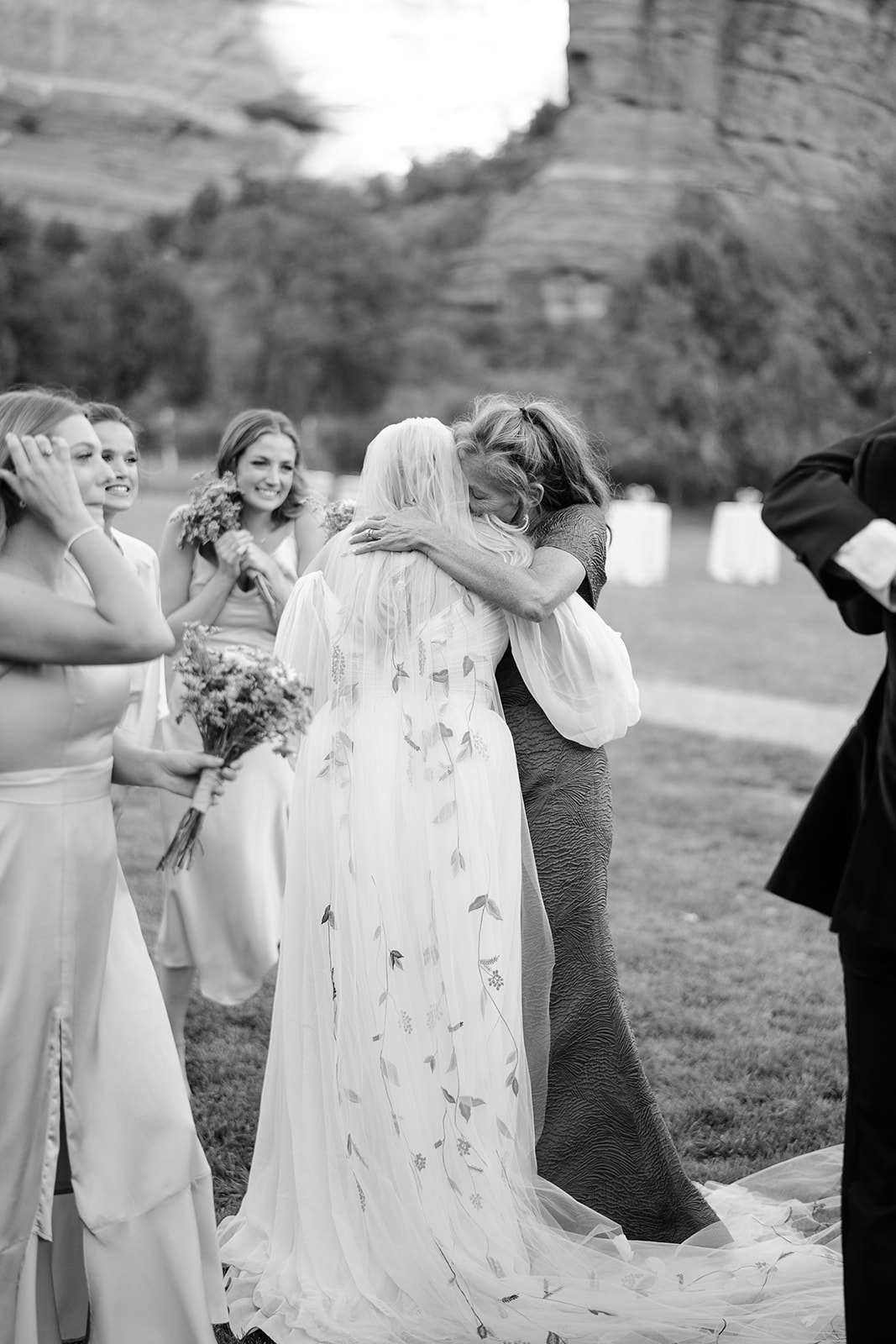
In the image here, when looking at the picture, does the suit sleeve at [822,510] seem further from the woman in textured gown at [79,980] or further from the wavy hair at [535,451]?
the woman in textured gown at [79,980]

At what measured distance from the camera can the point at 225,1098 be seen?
488 centimetres

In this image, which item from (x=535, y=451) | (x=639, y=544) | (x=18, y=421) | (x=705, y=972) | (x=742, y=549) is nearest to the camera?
(x=18, y=421)

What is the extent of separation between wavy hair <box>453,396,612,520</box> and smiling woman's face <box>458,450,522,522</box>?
12 mm

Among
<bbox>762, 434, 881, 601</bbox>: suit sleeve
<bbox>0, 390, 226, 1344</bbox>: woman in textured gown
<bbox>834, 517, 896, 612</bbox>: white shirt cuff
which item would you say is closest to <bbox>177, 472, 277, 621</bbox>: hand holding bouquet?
<bbox>0, 390, 226, 1344</bbox>: woman in textured gown

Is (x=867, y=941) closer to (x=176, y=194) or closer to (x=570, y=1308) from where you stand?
(x=570, y=1308)

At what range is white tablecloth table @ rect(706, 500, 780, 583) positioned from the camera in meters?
25.7

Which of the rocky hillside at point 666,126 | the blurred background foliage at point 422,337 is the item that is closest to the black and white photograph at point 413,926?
the blurred background foliage at point 422,337

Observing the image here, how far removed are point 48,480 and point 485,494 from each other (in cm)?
142

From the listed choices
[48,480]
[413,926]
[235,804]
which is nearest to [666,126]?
[235,804]

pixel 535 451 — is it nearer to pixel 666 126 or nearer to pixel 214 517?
pixel 214 517

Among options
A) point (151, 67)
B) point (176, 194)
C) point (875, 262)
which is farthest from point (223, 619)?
point (151, 67)

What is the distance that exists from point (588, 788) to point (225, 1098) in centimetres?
201

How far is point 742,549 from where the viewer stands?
26016 mm

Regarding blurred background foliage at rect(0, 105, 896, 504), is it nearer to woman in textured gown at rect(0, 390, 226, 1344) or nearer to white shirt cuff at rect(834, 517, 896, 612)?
white shirt cuff at rect(834, 517, 896, 612)
